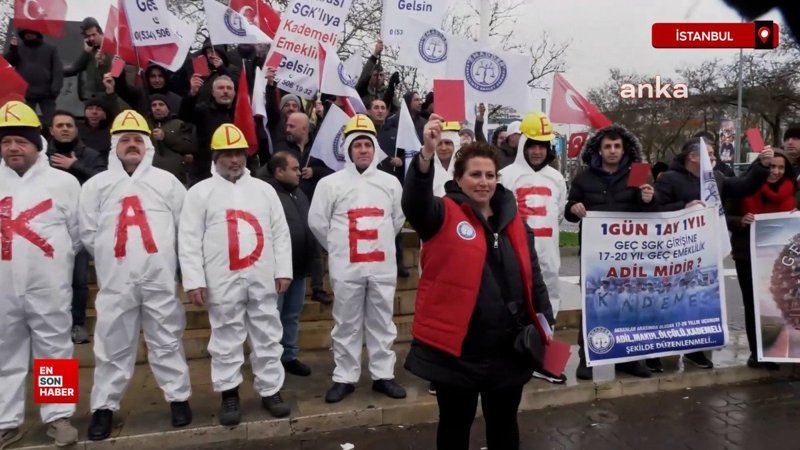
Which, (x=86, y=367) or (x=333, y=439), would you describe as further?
(x=86, y=367)

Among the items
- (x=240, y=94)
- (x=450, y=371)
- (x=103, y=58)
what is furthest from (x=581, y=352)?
(x=103, y=58)

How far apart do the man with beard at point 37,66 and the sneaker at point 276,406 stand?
4567 millimetres

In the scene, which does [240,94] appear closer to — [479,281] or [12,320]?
[12,320]

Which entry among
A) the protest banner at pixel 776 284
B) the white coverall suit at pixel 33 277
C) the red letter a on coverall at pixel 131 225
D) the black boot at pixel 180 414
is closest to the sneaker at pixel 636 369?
the protest banner at pixel 776 284

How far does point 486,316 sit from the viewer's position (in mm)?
2980

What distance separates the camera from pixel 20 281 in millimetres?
4078

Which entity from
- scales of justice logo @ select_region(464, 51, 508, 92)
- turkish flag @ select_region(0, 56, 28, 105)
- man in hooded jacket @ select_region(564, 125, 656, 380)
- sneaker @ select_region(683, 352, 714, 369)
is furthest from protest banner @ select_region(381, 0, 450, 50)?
sneaker @ select_region(683, 352, 714, 369)

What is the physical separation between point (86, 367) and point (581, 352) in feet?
13.9

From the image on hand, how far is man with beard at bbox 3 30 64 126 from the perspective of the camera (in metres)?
7.30

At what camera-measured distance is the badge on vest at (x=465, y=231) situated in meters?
2.99

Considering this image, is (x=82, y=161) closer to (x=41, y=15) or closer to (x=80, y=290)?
(x=80, y=290)

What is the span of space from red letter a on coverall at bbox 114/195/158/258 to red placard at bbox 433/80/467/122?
2040 millimetres

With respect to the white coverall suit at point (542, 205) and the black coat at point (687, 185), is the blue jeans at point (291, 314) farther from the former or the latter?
the black coat at point (687, 185)

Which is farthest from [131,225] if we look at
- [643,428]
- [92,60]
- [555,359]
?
[92,60]
